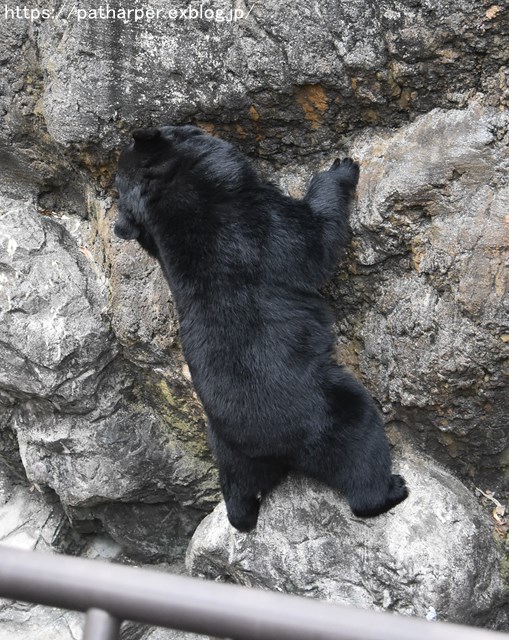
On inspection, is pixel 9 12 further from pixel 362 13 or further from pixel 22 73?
pixel 362 13

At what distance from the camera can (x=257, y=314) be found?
11.5ft

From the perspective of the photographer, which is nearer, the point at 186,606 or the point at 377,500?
the point at 186,606

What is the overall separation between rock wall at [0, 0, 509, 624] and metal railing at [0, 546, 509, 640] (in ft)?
8.41

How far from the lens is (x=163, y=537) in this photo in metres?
5.19

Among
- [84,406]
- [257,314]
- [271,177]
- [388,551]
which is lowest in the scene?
[388,551]

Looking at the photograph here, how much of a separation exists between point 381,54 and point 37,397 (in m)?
2.75

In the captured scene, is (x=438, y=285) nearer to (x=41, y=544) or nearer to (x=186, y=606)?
(x=186, y=606)

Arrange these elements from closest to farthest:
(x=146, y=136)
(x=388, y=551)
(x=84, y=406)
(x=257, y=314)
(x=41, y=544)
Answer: (x=257, y=314), (x=388, y=551), (x=146, y=136), (x=84, y=406), (x=41, y=544)

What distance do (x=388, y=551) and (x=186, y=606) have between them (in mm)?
2630

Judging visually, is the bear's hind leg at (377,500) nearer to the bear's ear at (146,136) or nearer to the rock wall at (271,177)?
the rock wall at (271,177)

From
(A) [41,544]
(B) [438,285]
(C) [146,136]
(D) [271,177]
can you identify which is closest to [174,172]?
(C) [146,136]

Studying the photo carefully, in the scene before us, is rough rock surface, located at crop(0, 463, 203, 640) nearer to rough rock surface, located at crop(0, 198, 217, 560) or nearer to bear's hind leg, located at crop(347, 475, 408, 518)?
rough rock surface, located at crop(0, 198, 217, 560)

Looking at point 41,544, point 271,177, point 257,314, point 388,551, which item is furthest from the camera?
point 41,544

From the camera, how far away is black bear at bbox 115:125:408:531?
3461mm
